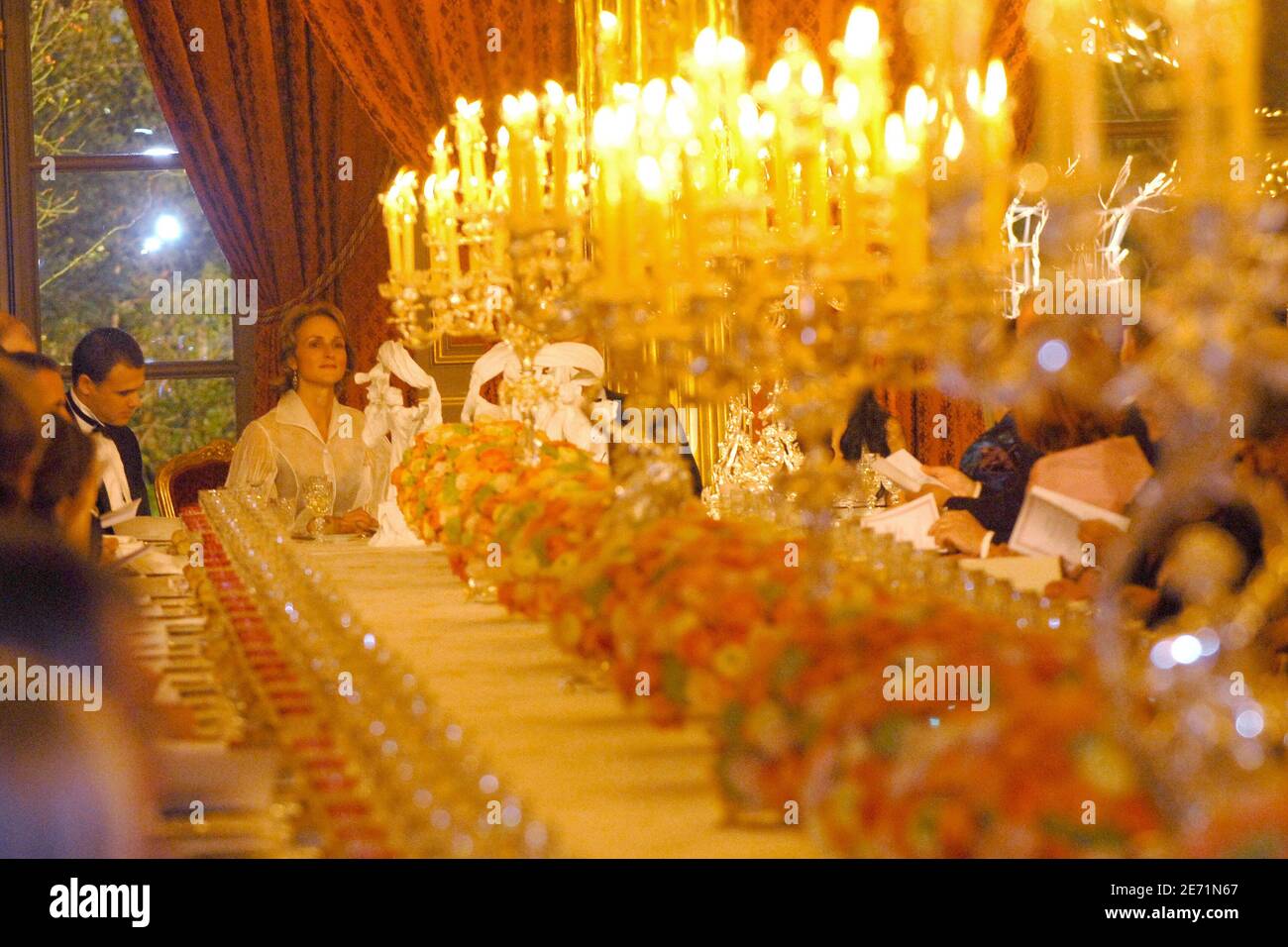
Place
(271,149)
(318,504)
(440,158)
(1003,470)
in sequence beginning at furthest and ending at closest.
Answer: (271,149) → (1003,470) → (318,504) → (440,158)

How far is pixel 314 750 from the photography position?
201 cm

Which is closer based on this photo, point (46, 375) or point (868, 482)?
point (46, 375)

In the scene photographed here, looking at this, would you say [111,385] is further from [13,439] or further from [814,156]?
[814,156]

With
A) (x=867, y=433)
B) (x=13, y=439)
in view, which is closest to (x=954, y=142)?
(x=13, y=439)

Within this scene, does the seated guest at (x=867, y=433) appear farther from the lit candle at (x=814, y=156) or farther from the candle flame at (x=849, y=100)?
the candle flame at (x=849, y=100)

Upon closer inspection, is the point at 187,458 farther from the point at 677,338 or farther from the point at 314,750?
the point at 314,750

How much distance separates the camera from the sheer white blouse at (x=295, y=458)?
232 inches

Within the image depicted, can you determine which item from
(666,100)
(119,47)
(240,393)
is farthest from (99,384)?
(666,100)

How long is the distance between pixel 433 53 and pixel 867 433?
303 cm

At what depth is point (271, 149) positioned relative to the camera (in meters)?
8.27

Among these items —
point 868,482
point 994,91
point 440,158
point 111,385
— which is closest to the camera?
point 994,91

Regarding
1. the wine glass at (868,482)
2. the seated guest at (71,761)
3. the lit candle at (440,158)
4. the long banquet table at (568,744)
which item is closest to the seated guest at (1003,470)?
the wine glass at (868,482)

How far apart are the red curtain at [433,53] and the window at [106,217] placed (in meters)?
1.05

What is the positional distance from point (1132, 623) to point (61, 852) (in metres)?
1.63
